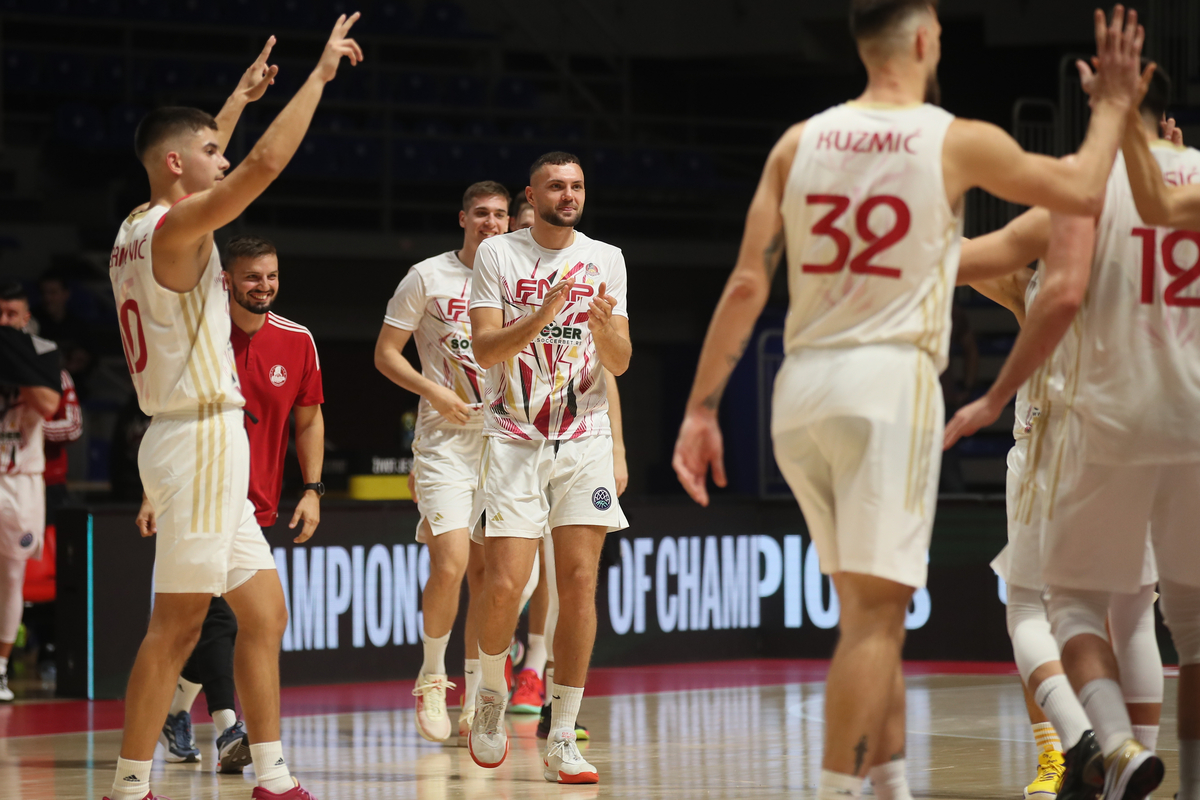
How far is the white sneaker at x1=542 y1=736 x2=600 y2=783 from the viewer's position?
18.6ft

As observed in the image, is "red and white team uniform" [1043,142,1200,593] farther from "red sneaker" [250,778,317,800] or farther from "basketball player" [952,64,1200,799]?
"red sneaker" [250,778,317,800]

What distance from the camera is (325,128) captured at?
16125 millimetres

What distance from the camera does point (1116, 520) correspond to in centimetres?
413

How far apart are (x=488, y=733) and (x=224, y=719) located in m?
1.19

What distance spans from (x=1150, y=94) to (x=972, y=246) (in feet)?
2.00

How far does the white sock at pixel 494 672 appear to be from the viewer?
5.78m

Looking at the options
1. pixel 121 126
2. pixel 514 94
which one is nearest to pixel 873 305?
pixel 121 126

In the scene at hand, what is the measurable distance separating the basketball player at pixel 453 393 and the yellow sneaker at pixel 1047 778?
261 centimetres

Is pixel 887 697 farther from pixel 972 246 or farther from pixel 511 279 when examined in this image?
pixel 511 279

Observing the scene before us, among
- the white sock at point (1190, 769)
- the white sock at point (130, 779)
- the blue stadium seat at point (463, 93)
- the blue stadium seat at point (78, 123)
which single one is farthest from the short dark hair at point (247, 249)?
the blue stadium seat at point (463, 93)

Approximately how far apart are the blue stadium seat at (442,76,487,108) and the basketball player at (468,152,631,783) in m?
11.7

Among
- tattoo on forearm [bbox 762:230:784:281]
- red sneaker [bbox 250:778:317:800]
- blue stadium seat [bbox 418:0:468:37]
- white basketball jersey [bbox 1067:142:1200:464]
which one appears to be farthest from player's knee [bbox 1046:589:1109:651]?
blue stadium seat [bbox 418:0:468:37]

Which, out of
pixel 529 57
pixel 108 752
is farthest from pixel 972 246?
pixel 529 57

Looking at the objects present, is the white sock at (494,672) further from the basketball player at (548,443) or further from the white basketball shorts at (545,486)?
the white basketball shorts at (545,486)
